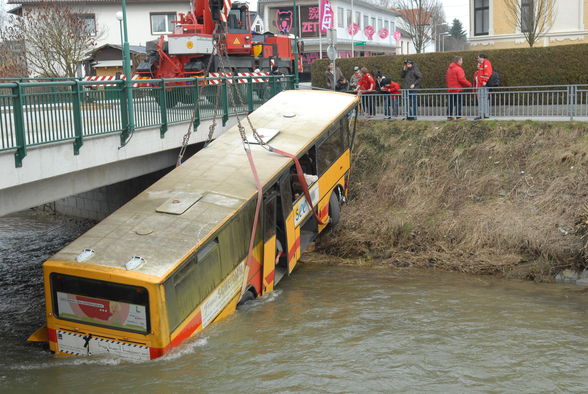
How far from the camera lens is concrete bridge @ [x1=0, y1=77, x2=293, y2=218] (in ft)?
32.9

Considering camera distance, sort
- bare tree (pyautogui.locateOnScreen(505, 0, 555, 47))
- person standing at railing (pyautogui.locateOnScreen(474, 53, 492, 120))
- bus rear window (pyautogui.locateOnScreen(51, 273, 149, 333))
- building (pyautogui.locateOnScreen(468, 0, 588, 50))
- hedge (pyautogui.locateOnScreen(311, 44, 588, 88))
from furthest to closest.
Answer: building (pyautogui.locateOnScreen(468, 0, 588, 50)), bare tree (pyautogui.locateOnScreen(505, 0, 555, 47)), hedge (pyautogui.locateOnScreen(311, 44, 588, 88)), person standing at railing (pyautogui.locateOnScreen(474, 53, 492, 120)), bus rear window (pyautogui.locateOnScreen(51, 273, 149, 333))

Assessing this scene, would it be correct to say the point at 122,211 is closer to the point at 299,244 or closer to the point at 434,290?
the point at 299,244

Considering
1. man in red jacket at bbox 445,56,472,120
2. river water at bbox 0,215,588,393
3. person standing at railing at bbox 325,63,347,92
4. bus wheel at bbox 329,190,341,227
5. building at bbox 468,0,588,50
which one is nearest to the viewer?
river water at bbox 0,215,588,393

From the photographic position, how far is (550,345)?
1023cm

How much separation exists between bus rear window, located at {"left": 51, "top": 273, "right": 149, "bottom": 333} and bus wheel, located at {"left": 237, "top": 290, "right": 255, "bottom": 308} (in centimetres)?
240

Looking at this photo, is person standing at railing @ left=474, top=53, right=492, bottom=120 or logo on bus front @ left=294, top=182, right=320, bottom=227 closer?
logo on bus front @ left=294, top=182, right=320, bottom=227

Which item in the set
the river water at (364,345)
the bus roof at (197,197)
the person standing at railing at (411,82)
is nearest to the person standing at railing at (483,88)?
the person standing at railing at (411,82)

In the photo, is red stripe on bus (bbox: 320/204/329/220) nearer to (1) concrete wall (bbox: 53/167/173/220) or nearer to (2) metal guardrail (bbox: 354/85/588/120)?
(1) concrete wall (bbox: 53/167/173/220)

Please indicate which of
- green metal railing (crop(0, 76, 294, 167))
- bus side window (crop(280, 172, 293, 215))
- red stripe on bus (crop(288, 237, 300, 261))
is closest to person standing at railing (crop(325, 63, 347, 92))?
green metal railing (crop(0, 76, 294, 167))

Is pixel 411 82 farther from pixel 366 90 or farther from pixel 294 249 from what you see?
pixel 294 249

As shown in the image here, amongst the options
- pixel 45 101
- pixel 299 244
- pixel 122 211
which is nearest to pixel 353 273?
pixel 299 244

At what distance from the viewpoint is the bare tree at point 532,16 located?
2939 centimetres

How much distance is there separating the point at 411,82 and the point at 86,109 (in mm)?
11213

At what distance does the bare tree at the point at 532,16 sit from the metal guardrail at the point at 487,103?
10962 mm
